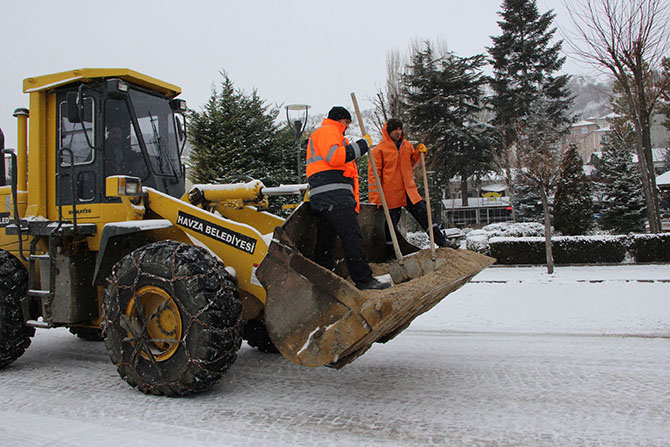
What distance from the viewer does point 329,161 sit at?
438cm

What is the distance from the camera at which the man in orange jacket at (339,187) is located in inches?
173

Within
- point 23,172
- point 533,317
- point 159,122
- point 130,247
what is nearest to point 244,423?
point 130,247

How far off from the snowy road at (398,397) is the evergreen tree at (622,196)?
21.7 meters

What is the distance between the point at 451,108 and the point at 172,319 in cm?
3202

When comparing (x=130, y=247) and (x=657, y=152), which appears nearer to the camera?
(x=130, y=247)

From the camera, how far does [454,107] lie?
1318 inches

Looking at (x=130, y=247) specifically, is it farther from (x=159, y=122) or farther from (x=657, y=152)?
(x=657, y=152)

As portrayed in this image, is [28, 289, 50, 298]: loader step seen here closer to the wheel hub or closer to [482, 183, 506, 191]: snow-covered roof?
the wheel hub

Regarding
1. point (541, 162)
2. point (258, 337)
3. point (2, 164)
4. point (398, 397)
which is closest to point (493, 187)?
point (541, 162)

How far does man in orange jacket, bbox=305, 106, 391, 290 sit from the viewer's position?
4.39 m

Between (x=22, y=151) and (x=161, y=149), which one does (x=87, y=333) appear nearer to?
(x=22, y=151)

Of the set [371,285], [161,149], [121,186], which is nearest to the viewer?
[371,285]

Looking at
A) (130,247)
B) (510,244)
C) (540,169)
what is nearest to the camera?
(130,247)

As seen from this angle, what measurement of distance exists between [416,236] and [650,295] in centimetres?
1284
